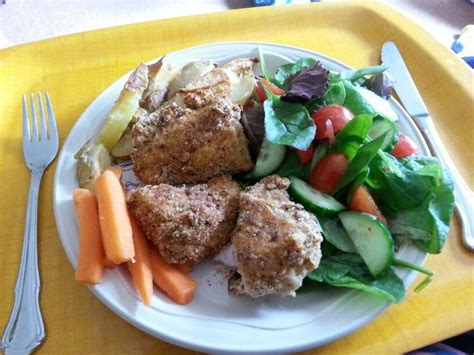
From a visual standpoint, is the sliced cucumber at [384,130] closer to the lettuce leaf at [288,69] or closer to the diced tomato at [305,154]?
the diced tomato at [305,154]

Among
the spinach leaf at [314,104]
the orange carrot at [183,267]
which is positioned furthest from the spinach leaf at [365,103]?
the orange carrot at [183,267]

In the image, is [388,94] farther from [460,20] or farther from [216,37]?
[460,20]

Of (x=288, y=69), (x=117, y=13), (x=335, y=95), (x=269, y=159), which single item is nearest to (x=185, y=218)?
(x=269, y=159)

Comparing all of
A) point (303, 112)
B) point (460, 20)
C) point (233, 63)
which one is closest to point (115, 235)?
point (303, 112)

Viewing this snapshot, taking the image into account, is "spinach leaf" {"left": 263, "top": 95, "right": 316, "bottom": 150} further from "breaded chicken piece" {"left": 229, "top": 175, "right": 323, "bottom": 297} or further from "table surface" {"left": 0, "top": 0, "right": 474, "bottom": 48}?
"table surface" {"left": 0, "top": 0, "right": 474, "bottom": 48}

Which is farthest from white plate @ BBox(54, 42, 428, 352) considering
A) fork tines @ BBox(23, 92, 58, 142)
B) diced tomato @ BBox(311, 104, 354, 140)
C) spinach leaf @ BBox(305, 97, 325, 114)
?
spinach leaf @ BBox(305, 97, 325, 114)

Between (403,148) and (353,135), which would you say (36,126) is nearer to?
(353,135)
